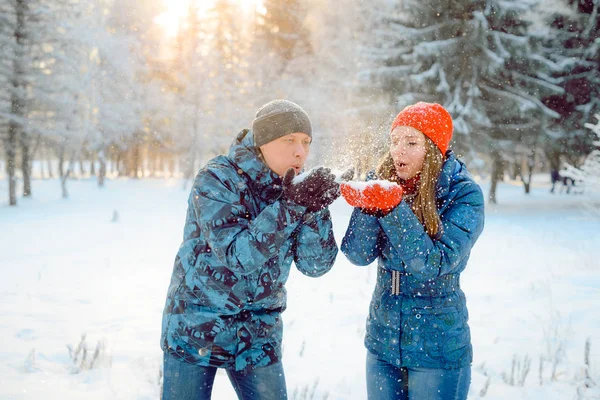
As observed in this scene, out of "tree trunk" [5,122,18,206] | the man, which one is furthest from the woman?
"tree trunk" [5,122,18,206]

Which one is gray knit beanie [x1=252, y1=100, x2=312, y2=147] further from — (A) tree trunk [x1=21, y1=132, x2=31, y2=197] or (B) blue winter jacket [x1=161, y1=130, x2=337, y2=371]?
(A) tree trunk [x1=21, y1=132, x2=31, y2=197]

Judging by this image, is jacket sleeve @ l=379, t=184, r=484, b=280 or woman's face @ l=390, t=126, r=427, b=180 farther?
woman's face @ l=390, t=126, r=427, b=180

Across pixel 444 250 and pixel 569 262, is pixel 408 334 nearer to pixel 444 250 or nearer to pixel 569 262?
pixel 444 250

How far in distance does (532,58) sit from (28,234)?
17182 millimetres

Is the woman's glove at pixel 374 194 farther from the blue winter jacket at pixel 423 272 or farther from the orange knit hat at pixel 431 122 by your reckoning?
the orange knit hat at pixel 431 122

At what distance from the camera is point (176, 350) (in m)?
2.05

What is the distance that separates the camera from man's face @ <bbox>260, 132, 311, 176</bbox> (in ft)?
7.03

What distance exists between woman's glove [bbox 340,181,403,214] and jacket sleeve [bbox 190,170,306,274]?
251 mm

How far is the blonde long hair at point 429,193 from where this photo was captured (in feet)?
7.00

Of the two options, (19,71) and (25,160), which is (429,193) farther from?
(25,160)

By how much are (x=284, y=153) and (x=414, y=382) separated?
128 centimetres

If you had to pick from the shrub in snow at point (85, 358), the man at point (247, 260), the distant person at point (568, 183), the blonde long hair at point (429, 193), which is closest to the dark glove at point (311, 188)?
the man at point (247, 260)

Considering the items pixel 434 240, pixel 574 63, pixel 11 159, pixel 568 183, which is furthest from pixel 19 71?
pixel 568 183

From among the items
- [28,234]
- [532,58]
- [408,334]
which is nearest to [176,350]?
[408,334]
